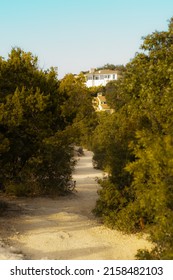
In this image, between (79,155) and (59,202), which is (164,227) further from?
(79,155)

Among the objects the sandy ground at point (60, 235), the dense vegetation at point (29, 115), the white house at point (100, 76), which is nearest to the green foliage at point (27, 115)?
the dense vegetation at point (29, 115)

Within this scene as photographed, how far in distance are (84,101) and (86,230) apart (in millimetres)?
35238

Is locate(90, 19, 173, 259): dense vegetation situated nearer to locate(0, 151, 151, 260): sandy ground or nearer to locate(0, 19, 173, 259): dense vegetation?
locate(0, 19, 173, 259): dense vegetation

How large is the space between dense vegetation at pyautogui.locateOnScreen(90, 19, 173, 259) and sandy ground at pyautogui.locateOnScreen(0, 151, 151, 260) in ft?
2.43

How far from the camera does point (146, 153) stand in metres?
8.32

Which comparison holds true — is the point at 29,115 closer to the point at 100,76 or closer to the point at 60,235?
the point at 60,235

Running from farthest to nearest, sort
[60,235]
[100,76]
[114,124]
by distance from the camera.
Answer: [100,76]
[114,124]
[60,235]

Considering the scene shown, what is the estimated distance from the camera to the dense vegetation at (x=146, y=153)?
7.80 m

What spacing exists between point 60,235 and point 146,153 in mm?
5220

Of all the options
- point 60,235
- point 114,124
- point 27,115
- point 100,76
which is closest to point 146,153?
point 60,235

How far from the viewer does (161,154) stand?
303 inches

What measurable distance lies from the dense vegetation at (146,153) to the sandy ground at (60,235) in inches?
29.1

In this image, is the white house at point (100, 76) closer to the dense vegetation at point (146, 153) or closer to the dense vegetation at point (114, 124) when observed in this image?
the dense vegetation at point (114, 124)
